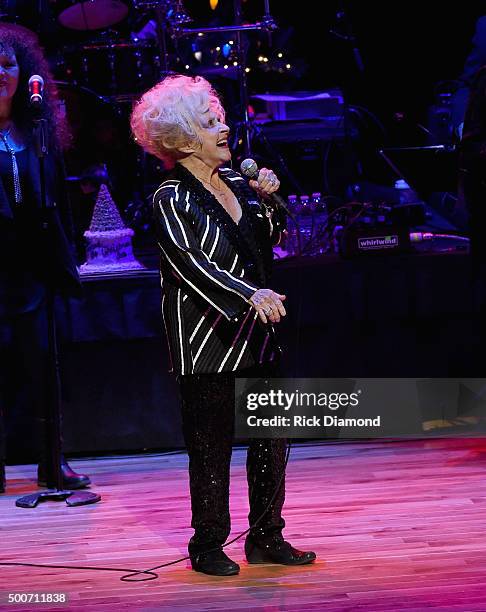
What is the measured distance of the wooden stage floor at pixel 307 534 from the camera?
3.62m

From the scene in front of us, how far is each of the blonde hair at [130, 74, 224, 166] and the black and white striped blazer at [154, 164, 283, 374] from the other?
11 cm

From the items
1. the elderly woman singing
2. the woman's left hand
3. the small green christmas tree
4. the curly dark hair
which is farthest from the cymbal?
the woman's left hand

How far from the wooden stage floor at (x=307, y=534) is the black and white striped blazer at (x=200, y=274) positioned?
716 mm

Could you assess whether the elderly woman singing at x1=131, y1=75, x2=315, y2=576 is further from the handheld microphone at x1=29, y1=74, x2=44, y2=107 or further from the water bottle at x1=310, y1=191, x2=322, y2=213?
the water bottle at x1=310, y1=191, x2=322, y2=213

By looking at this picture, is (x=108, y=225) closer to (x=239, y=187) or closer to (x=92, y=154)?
(x=92, y=154)

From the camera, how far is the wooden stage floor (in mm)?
3625

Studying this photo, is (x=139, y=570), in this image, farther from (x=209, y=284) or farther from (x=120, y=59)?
(x=120, y=59)

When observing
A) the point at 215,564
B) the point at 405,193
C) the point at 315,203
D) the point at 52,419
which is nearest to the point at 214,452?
the point at 215,564

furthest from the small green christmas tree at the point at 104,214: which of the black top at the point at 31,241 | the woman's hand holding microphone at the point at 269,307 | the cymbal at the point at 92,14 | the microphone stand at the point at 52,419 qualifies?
the woman's hand holding microphone at the point at 269,307

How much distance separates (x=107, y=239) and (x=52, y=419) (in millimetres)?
1311

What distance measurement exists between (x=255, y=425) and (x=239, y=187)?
0.79 m

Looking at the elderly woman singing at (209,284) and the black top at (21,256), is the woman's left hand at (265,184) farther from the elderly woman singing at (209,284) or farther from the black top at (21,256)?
the black top at (21,256)

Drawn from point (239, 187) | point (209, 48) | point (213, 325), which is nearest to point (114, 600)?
point (213, 325)

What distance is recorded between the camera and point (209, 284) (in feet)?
11.8
